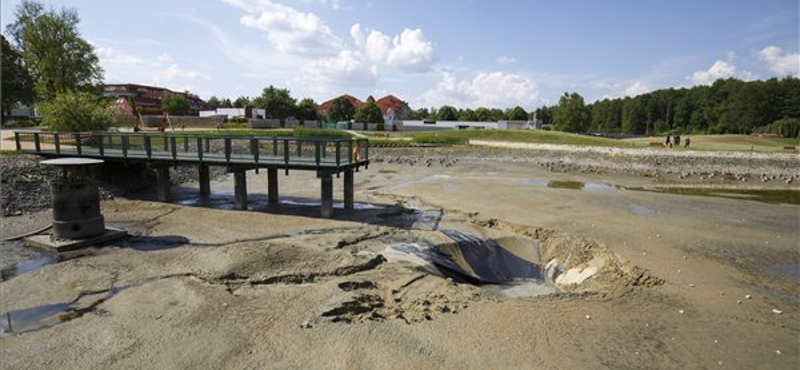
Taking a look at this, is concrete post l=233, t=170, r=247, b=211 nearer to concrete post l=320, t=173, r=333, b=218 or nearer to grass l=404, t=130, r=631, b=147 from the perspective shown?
concrete post l=320, t=173, r=333, b=218

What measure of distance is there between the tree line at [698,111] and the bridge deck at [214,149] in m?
77.8

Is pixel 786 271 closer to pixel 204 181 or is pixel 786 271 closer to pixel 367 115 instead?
pixel 204 181

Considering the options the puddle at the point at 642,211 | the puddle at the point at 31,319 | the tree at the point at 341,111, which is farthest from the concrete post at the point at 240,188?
the tree at the point at 341,111

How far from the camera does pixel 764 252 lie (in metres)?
14.0

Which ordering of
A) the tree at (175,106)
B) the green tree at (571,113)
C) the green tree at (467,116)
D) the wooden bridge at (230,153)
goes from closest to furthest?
the wooden bridge at (230,153) → the tree at (175,106) → the green tree at (571,113) → the green tree at (467,116)

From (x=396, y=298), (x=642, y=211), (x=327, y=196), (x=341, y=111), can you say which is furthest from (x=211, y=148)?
(x=341, y=111)

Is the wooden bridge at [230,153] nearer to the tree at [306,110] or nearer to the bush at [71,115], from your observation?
the bush at [71,115]

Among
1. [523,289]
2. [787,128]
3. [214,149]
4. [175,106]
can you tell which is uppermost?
[175,106]

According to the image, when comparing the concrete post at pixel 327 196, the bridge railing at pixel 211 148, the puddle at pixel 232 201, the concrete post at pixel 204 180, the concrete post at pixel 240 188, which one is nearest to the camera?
the concrete post at pixel 327 196

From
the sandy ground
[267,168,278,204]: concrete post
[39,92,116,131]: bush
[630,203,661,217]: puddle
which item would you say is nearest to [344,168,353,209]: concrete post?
the sandy ground

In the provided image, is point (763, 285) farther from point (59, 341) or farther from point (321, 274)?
point (59, 341)

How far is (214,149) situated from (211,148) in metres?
0.27

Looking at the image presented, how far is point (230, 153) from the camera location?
1948 cm

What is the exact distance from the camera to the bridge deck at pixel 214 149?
1842 centimetres
